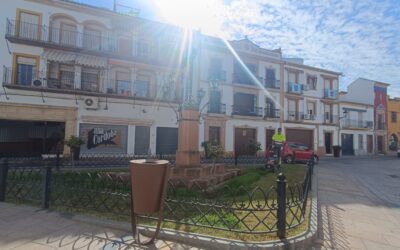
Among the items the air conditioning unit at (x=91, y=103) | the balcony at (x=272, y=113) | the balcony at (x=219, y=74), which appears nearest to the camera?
the air conditioning unit at (x=91, y=103)

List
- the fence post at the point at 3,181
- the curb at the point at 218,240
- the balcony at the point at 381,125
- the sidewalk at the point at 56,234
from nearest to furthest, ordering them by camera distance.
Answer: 1. the curb at the point at 218,240
2. the sidewalk at the point at 56,234
3. the fence post at the point at 3,181
4. the balcony at the point at 381,125

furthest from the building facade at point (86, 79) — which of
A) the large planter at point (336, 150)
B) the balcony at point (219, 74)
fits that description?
the large planter at point (336, 150)

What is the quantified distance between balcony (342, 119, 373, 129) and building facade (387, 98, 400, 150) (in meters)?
4.92

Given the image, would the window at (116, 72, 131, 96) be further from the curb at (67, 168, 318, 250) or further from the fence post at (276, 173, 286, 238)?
the fence post at (276, 173, 286, 238)

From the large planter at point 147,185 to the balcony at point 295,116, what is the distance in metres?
26.7

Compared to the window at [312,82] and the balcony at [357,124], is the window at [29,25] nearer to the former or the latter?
the window at [312,82]

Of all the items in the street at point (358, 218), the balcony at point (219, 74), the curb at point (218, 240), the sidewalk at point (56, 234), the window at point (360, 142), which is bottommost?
the street at point (358, 218)

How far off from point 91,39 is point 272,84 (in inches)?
677

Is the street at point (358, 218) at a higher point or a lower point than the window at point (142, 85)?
lower

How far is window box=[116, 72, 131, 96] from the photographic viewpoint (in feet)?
67.3

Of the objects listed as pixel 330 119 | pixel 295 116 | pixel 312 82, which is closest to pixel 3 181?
pixel 295 116

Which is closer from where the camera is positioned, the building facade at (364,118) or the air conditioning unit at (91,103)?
the air conditioning unit at (91,103)

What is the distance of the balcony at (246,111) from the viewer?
25.7m

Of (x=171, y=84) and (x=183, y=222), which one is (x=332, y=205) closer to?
(x=183, y=222)
